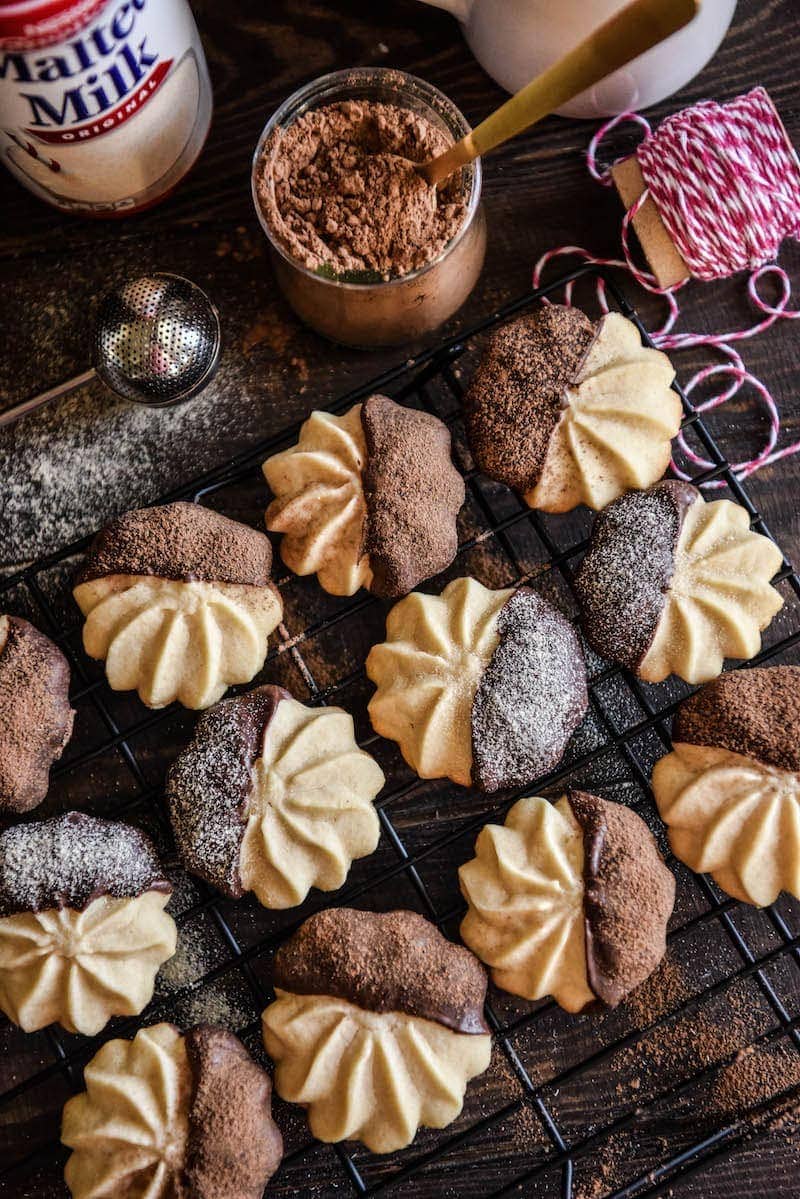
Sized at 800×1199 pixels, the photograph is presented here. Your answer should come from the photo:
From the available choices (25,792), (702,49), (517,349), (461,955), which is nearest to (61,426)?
(25,792)

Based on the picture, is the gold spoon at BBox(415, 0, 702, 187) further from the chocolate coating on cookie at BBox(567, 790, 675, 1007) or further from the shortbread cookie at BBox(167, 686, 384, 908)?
the chocolate coating on cookie at BBox(567, 790, 675, 1007)

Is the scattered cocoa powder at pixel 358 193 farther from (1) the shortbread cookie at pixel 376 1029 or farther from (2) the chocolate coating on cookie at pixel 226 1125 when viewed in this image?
(2) the chocolate coating on cookie at pixel 226 1125

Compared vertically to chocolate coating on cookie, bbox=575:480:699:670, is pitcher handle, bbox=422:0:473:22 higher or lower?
higher

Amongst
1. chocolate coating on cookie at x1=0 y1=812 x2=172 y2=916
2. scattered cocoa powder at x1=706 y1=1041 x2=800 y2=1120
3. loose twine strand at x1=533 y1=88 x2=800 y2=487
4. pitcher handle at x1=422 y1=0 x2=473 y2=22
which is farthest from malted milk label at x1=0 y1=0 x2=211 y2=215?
scattered cocoa powder at x1=706 y1=1041 x2=800 y2=1120

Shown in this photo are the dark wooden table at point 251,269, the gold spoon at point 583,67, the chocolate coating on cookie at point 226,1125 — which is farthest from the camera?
the dark wooden table at point 251,269

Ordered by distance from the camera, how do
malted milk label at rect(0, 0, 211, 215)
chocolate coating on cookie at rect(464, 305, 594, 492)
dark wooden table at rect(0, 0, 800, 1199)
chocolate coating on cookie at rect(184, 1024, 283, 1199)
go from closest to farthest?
malted milk label at rect(0, 0, 211, 215) → chocolate coating on cookie at rect(184, 1024, 283, 1199) → chocolate coating on cookie at rect(464, 305, 594, 492) → dark wooden table at rect(0, 0, 800, 1199)

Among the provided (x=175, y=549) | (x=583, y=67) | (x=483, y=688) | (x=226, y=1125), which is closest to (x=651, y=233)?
(x=583, y=67)

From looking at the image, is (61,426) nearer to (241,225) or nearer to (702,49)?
(241,225)

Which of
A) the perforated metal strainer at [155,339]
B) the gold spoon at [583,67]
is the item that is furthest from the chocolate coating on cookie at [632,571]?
the perforated metal strainer at [155,339]
